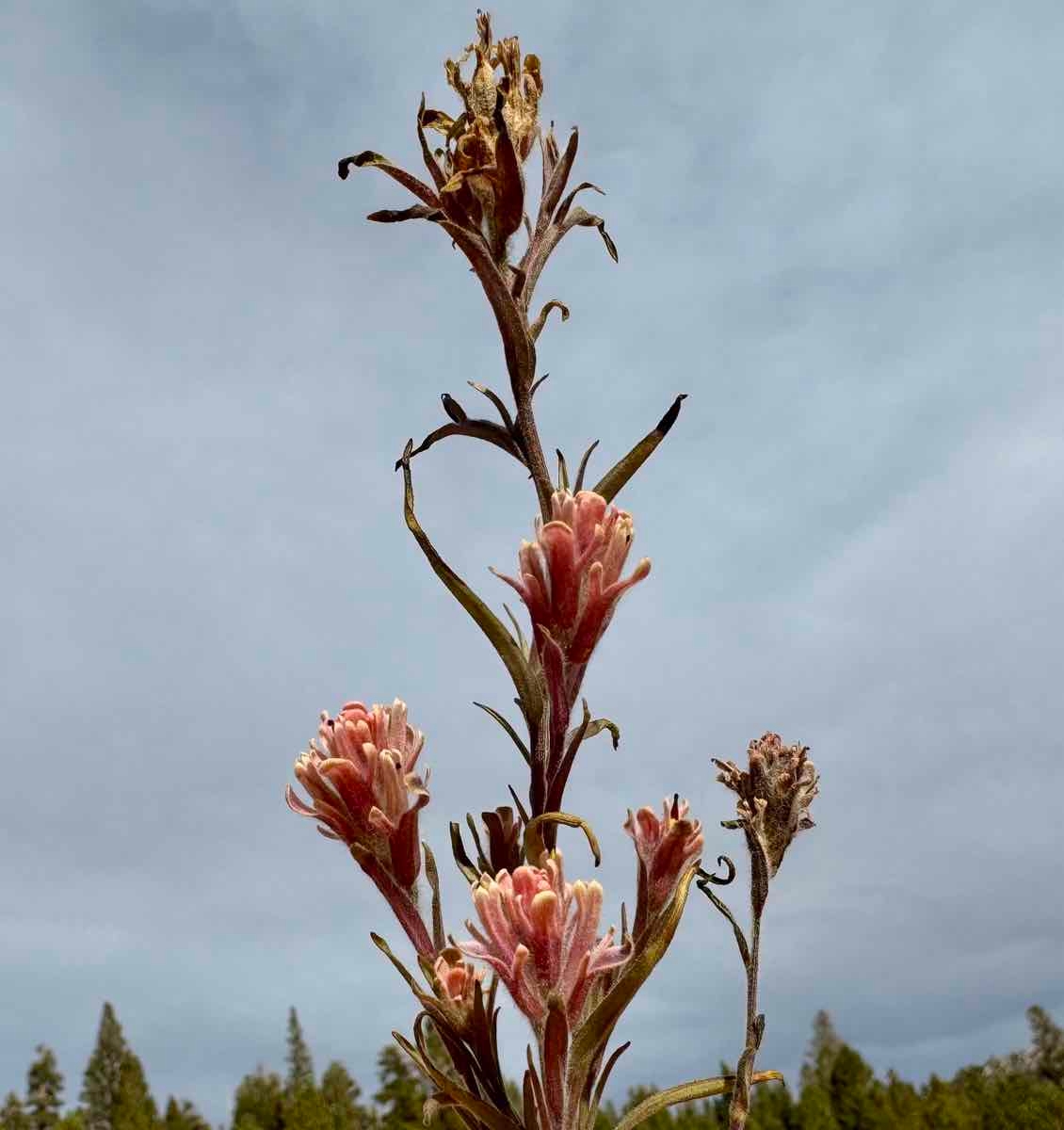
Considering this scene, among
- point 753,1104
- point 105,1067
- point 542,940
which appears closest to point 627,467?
point 542,940

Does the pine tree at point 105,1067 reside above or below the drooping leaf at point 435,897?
above

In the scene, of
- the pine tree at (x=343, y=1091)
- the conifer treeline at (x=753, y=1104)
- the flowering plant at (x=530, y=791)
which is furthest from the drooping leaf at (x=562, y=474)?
the pine tree at (x=343, y=1091)

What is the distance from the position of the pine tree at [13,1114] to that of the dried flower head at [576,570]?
1774 centimetres

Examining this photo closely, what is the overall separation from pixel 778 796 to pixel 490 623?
0.88 m

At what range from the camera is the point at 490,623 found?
9.02 feet

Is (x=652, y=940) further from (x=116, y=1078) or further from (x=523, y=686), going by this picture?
(x=116, y=1078)

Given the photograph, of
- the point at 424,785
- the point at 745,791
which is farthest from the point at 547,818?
the point at 745,791

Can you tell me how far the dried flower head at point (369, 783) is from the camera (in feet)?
8.46

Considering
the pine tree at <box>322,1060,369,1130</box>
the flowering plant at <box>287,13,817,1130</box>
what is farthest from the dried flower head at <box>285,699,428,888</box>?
the pine tree at <box>322,1060,369,1130</box>

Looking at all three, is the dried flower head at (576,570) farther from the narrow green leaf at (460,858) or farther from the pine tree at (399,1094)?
the pine tree at (399,1094)

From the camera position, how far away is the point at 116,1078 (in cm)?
3450

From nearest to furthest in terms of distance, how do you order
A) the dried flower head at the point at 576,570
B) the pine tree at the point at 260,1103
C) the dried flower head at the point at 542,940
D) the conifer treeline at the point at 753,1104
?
the dried flower head at the point at 542,940 < the dried flower head at the point at 576,570 < the conifer treeline at the point at 753,1104 < the pine tree at the point at 260,1103

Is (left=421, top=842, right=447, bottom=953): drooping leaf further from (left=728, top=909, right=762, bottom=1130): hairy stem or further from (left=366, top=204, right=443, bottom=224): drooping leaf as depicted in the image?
(left=366, top=204, right=443, bottom=224): drooping leaf

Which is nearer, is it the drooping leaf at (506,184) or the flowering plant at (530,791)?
the flowering plant at (530,791)
